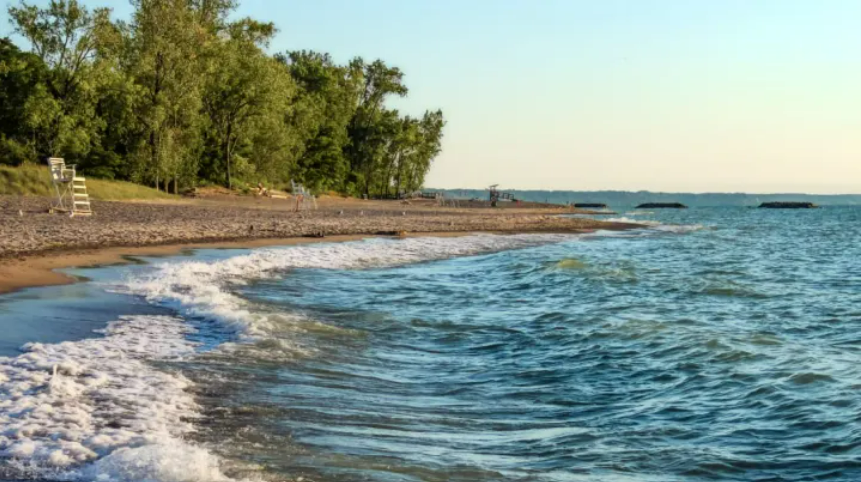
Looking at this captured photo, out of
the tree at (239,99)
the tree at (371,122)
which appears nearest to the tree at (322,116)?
the tree at (371,122)

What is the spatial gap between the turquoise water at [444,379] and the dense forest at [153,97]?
3126 centimetres

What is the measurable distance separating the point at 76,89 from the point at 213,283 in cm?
3520

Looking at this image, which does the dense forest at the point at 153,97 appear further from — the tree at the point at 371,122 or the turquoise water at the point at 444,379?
the turquoise water at the point at 444,379

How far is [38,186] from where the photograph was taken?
3725 cm

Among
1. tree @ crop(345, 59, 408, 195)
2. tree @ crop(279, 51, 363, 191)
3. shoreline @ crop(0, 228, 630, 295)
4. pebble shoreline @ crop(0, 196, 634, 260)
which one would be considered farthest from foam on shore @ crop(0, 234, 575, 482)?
tree @ crop(345, 59, 408, 195)

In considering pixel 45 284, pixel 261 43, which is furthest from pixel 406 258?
pixel 261 43

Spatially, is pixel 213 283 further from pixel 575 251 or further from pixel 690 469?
pixel 575 251

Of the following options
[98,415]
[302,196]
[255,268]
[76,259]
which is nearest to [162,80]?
[302,196]

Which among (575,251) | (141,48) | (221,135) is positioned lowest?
(575,251)

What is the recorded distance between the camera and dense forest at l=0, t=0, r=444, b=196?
46.1 meters

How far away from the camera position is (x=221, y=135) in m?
59.0

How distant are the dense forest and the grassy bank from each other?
5.74 metres

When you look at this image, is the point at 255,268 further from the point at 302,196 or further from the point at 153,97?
the point at 153,97

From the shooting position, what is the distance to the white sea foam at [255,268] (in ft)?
41.3
